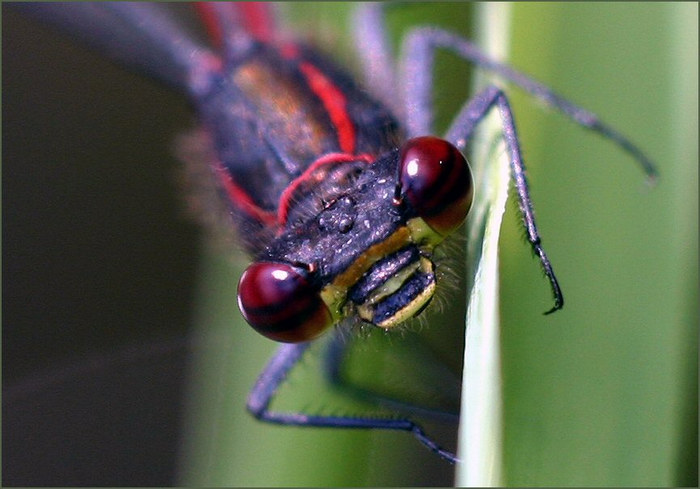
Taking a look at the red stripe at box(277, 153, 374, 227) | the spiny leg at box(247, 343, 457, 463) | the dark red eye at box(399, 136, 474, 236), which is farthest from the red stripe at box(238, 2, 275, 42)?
the dark red eye at box(399, 136, 474, 236)

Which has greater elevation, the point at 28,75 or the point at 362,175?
the point at 28,75

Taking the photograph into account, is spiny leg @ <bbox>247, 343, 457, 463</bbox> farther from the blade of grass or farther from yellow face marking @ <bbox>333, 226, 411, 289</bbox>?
the blade of grass

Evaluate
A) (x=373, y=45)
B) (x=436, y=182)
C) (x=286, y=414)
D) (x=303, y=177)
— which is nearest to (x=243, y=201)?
(x=303, y=177)

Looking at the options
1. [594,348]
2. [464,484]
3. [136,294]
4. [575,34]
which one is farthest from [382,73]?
[464,484]

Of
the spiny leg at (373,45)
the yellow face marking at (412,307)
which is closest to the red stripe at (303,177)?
the yellow face marking at (412,307)

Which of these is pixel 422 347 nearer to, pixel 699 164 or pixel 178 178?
pixel 699 164
